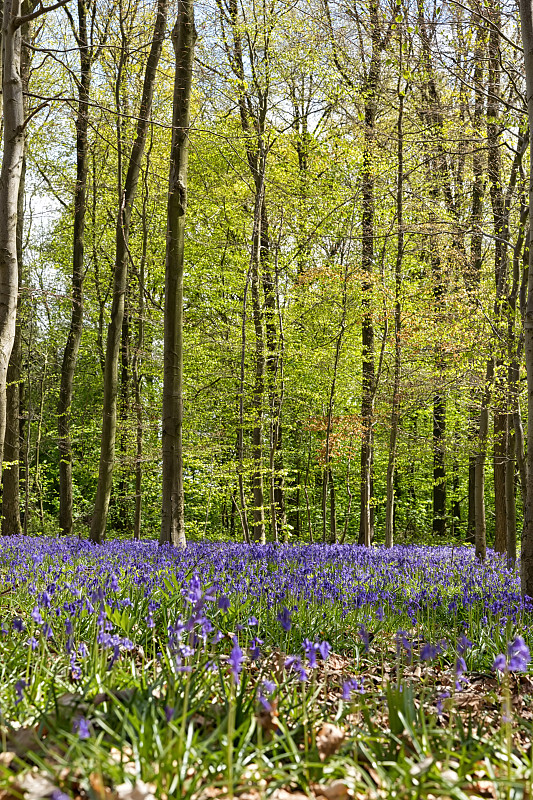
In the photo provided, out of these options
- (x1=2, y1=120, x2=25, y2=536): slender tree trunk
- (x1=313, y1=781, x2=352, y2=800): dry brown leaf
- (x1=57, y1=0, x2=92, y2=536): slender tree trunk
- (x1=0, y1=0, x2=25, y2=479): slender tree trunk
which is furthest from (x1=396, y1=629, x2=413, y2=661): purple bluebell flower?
(x1=57, y1=0, x2=92, y2=536): slender tree trunk

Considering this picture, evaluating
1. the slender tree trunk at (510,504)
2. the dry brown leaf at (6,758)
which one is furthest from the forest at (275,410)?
the slender tree trunk at (510,504)

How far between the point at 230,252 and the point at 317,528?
11988mm

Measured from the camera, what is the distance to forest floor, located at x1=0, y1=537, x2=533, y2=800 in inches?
72.8

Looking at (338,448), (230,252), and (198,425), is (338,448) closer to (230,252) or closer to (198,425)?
(198,425)

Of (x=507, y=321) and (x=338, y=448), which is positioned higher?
(x=507, y=321)

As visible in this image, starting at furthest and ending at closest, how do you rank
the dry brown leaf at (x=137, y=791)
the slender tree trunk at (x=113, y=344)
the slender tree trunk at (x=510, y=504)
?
the slender tree trunk at (x=113, y=344)
the slender tree trunk at (x=510, y=504)
the dry brown leaf at (x=137, y=791)

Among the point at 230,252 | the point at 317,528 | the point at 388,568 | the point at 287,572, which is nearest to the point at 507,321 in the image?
the point at 388,568

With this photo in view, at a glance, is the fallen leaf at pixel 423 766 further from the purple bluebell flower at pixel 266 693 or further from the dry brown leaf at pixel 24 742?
the dry brown leaf at pixel 24 742

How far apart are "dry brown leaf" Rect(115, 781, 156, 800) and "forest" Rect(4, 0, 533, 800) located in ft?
0.05

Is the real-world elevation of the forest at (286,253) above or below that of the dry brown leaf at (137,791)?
above

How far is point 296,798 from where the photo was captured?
72.6 inches

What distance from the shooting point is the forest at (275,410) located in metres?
2.15

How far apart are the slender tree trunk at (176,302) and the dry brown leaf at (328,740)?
596 cm

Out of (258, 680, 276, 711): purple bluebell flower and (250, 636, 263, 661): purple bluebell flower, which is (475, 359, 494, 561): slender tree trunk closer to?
(250, 636, 263, 661): purple bluebell flower
